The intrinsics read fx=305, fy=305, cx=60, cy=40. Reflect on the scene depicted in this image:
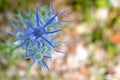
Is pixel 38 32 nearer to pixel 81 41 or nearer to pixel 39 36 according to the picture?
pixel 39 36

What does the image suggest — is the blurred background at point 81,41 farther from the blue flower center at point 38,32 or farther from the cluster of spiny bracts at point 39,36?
the blue flower center at point 38,32

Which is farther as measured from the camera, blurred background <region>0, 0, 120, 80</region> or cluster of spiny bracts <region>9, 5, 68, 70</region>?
blurred background <region>0, 0, 120, 80</region>

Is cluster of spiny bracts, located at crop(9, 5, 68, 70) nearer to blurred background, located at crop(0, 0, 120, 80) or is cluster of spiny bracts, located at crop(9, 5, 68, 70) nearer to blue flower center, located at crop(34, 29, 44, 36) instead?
blue flower center, located at crop(34, 29, 44, 36)

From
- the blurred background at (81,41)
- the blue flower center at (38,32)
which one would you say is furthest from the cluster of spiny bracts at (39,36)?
the blurred background at (81,41)

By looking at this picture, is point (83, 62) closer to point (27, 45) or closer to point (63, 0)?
point (63, 0)

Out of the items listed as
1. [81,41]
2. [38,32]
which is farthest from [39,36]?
[81,41]

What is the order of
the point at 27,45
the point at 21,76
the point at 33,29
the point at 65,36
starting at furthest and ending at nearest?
the point at 65,36 → the point at 21,76 → the point at 27,45 → the point at 33,29

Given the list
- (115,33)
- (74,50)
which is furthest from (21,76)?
(115,33)

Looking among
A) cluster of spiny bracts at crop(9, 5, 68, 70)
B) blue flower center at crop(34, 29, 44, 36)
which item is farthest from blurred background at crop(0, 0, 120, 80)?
blue flower center at crop(34, 29, 44, 36)
